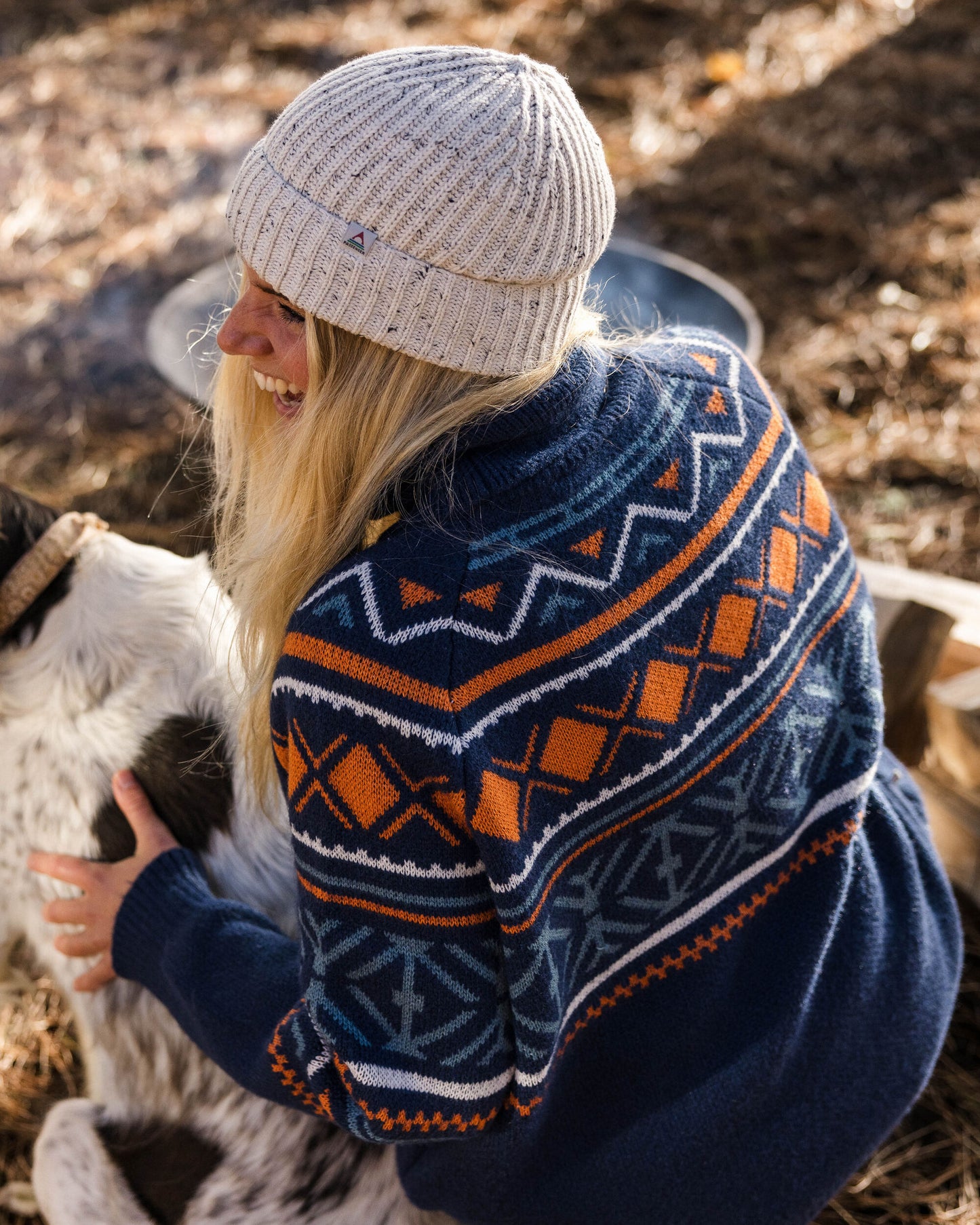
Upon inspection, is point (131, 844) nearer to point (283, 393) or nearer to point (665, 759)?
point (283, 393)

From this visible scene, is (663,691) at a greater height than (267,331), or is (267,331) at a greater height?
(267,331)

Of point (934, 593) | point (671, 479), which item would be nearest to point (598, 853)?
point (671, 479)

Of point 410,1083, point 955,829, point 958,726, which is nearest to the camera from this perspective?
point 410,1083

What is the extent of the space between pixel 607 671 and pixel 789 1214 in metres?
0.84

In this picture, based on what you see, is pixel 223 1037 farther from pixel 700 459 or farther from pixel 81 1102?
pixel 700 459

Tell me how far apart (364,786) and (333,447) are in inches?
15.7

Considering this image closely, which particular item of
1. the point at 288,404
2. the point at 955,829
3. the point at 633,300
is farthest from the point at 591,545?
the point at 633,300

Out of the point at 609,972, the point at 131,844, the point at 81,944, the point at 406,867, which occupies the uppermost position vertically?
the point at 406,867

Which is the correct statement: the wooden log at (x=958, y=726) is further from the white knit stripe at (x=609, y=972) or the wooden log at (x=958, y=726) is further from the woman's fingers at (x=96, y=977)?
the woman's fingers at (x=96, y=977)

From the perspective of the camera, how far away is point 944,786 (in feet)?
8.39

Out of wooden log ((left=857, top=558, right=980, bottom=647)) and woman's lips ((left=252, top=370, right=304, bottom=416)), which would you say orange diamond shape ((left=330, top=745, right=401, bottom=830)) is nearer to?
woman's lips ((left=252, top=370, right=304, bottom=416))

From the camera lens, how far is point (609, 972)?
1478 millimetres

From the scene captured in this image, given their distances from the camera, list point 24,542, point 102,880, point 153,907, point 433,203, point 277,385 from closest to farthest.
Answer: point 433,203, point 277,385, point 153,907, point 102,880, point 24,542

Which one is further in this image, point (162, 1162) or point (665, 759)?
point (162, 1162)
